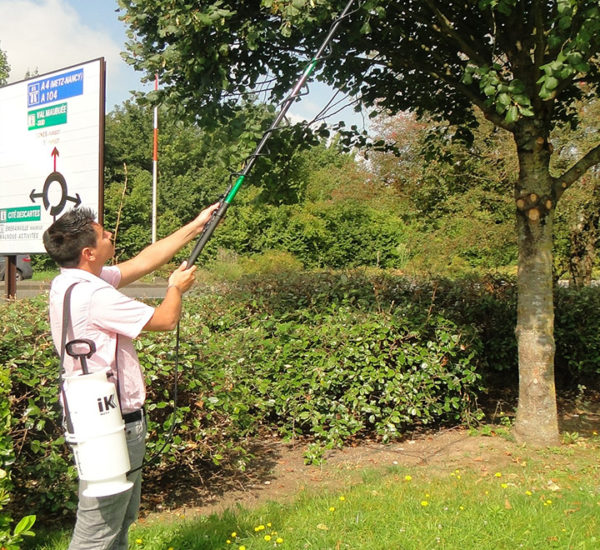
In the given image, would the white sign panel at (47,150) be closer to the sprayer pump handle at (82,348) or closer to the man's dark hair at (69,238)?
the man's dark hair at (69,238)

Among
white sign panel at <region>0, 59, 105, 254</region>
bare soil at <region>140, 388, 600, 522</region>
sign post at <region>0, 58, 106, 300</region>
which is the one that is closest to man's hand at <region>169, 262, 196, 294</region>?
bare soil at <region>140, 388, 600, 522</region>

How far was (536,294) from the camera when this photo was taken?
5.38 meters

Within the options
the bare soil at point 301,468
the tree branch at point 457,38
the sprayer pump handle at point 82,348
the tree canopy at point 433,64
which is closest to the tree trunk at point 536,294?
the tree canopy at point 433,64

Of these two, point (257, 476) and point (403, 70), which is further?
point (403, 70)

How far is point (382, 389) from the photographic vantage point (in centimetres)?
566

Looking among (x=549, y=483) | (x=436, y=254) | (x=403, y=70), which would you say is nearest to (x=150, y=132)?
(x=436, y=254)

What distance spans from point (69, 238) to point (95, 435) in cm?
83

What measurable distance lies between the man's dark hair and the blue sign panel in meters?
3.36

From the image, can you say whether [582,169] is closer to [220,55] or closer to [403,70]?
[403,70]

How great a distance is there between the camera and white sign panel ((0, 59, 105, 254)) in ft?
17.9

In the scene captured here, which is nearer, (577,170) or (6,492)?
(6,492)

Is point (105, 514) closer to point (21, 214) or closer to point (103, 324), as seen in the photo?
point (103, 324)

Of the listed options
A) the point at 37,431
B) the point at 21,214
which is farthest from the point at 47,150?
the point at 37,431

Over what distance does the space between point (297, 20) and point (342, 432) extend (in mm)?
3371
